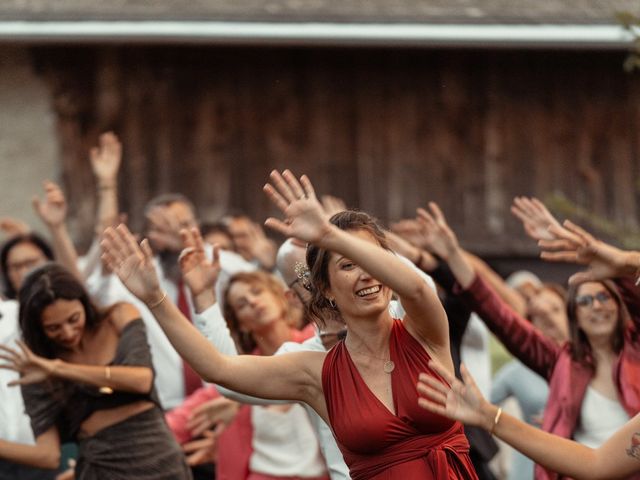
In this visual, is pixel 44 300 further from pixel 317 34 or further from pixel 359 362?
pixel 317 34

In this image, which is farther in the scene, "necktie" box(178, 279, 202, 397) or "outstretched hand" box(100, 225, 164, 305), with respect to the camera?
"necktie" box(178, 279, 202, 397)

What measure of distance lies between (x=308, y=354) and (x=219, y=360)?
33 cm

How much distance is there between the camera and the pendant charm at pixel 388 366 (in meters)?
4.92

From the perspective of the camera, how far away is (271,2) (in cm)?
1379

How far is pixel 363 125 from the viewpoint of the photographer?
14.3 metres

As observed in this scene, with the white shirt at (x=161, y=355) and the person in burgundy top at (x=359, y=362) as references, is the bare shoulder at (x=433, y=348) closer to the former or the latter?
the person in burgundy top at (x=359, y=362)

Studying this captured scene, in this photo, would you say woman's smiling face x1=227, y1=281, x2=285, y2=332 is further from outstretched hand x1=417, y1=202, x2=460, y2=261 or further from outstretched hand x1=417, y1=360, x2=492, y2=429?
outstretched hand x1=417, y1=360, x2=492, y2=429

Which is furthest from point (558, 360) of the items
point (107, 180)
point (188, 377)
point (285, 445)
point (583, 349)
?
point (107, 180)

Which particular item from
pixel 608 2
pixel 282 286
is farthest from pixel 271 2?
pixel 282 286

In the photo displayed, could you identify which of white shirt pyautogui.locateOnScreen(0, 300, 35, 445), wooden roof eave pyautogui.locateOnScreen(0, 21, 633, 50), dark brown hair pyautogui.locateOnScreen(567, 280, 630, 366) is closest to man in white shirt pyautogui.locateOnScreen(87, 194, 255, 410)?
white shirt pyautogui.locateOnScreen(0, 300, 35, 445)

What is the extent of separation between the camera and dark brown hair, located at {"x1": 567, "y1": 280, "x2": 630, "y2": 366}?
682cm

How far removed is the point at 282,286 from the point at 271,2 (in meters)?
6.54

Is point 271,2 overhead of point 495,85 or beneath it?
overhead

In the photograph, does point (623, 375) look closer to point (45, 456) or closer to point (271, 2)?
point (45, 456)
